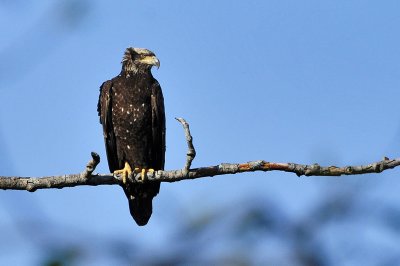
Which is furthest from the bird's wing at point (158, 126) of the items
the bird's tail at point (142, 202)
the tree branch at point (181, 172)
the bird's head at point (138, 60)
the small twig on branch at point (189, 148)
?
the small twig on branch at point (189, 148)

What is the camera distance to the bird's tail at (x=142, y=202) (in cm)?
751

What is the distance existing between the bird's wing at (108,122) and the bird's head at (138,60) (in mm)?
592

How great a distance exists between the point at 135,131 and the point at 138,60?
133 centimetres

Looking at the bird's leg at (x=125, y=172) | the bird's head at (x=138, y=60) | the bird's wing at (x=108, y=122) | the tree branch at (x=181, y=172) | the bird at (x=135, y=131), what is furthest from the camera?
the bird's head at (x=138, y=60)

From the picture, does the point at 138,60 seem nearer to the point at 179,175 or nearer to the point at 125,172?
the point at 125,172

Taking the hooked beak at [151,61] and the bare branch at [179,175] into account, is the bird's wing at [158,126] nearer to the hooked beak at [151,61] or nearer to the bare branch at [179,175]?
the hooked beak at [151,61]

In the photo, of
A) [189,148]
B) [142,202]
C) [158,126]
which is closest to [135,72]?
[158,126]

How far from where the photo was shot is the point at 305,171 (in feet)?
15.1

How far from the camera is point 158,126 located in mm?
7504

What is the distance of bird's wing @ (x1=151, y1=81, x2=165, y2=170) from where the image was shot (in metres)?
7.45

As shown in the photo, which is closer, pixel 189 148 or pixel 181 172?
pixel 189 148

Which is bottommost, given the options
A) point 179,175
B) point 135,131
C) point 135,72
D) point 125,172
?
point 179,175

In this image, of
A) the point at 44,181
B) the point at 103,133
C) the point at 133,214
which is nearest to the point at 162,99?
the point at 103,133

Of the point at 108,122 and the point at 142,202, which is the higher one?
the point at 108,122
